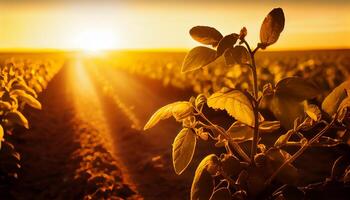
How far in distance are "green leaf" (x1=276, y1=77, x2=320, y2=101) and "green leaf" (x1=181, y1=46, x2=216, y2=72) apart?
1.02 ft

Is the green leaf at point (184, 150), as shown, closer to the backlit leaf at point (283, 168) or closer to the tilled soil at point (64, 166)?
the backlit leaf at point (283, 168)

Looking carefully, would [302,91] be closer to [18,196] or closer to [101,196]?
[101,196]

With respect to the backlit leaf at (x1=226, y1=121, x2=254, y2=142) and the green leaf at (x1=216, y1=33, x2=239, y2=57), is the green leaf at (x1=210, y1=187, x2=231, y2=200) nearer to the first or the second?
the backlit leaf at (x1=226, y1=121, x2=254, y2=142)

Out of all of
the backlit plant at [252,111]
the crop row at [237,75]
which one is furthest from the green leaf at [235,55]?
the crop row at [237,75]

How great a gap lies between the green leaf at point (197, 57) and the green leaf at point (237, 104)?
0.16 metres

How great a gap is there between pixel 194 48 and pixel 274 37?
334 mm

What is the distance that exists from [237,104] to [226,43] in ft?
0.81

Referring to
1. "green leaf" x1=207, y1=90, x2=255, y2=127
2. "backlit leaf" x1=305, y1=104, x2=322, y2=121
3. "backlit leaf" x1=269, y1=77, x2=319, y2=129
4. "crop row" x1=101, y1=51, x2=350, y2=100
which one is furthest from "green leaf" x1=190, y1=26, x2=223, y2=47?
"backlit leaf" x1=305, y1=104, x2=322, y2=121

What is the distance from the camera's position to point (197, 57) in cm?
192

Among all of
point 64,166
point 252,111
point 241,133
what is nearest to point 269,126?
point 241,133

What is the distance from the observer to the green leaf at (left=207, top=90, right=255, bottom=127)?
5.98ft

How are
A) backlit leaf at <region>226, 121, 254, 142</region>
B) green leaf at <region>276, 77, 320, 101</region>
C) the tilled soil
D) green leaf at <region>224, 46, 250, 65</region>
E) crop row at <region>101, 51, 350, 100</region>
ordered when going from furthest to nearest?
crop row at <region>101, 51, 350, 100</region>
the tilled soil
backlit leaf at <region>226, 121, 254, 142</region>
green leaf at <region>224, 46, 250, 65</region>
green leaf at <region>276, 77, 320, 101</region>

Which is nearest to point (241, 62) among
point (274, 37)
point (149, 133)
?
point (274, 37)

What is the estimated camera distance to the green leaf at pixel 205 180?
197 cm
